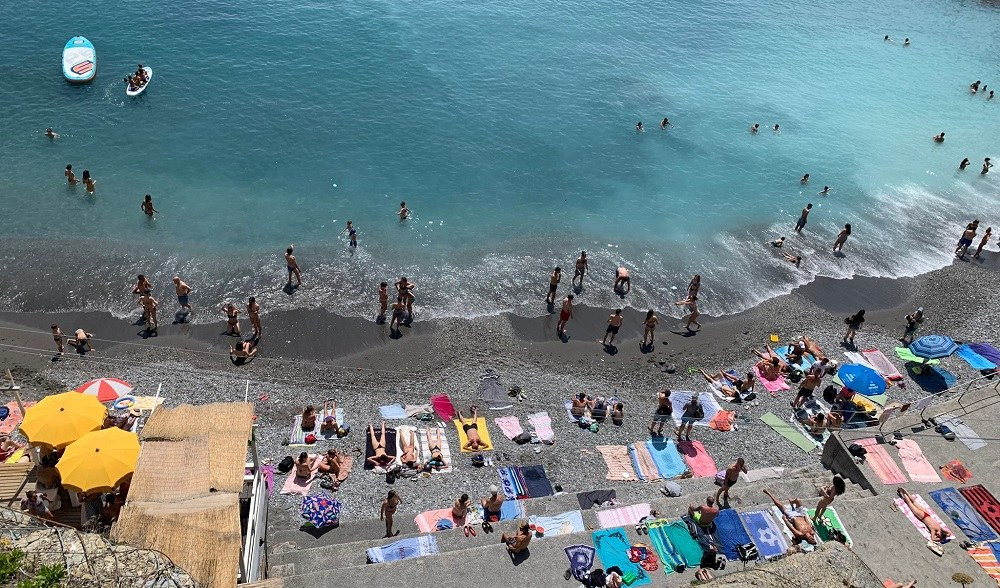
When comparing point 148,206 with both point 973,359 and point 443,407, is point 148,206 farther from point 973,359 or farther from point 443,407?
point 973,359

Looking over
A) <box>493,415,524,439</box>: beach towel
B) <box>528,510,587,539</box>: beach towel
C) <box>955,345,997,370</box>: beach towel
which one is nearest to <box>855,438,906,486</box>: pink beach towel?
<box>528,510,587,539</box>: beach towel

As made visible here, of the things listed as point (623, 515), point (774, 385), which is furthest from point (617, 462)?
point (774, 385)

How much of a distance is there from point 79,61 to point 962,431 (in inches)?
1911

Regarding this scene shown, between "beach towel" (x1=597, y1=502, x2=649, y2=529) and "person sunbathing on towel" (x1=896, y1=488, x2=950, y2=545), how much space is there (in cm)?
683

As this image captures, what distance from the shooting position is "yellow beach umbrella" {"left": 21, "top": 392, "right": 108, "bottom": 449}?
15594 mm

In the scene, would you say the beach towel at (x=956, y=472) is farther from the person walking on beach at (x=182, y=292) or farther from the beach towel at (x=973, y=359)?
the person walking on beach at (x=182, y=292)

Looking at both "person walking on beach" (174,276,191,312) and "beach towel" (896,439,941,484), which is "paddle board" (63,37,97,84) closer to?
"person walking on beach" (174,276,191,312)

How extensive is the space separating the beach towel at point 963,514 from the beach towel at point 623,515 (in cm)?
798

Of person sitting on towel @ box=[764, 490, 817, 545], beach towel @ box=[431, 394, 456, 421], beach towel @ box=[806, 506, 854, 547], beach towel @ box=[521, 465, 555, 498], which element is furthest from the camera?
beach towel @ box=[431, 394, 456, 421]

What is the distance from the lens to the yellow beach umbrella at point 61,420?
1559 centimetres

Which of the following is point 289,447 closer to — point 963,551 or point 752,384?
point 752,384

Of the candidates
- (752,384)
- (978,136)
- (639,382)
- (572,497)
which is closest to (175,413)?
(572,497)

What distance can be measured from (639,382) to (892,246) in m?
19.8

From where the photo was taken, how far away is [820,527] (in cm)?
1620
